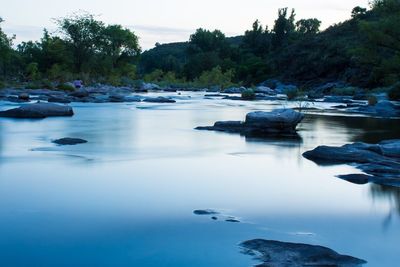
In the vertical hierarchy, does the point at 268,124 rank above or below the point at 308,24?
below

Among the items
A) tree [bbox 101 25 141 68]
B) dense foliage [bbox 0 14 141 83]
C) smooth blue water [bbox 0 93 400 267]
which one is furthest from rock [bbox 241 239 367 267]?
tree [bbox 101 25 141 68]

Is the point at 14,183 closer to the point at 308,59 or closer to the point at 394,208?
the point at 394,208

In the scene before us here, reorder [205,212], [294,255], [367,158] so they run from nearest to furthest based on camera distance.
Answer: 1. [294,255]
2. [205,212]
3. [367,158]

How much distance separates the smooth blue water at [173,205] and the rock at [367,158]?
1.01 ft

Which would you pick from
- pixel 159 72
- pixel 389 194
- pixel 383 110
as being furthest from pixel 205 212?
pixel 159 72

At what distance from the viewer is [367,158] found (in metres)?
9.45

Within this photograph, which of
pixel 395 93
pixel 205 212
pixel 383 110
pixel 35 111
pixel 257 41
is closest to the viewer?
pixel 205 212

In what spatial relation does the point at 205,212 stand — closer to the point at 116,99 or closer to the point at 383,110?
the point at 383,110

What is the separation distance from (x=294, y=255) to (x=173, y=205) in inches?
85.7

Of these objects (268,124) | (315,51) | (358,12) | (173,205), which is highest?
(358,12)

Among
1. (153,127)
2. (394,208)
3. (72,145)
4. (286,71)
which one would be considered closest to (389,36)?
(153,127)

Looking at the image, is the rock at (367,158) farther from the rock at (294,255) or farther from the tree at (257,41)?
the tree at (257,41)

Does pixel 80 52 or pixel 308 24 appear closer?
pixel 80 52

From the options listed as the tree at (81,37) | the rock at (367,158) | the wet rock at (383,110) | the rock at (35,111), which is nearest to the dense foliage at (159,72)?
the tree at (81,37)
